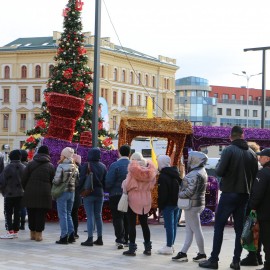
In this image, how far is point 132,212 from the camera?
1123 centimetres

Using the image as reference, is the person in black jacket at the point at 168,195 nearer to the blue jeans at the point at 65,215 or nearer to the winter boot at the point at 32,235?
the blue jeans at the point at 65,215

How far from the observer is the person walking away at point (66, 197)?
41.1ft

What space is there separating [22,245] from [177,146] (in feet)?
18.3

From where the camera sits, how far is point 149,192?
11.3 meters

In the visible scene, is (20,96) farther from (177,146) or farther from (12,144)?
(177,146)

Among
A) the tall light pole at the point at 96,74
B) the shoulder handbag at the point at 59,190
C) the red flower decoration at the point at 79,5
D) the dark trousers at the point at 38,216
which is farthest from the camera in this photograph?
the red flower decoration at the point at 79,5

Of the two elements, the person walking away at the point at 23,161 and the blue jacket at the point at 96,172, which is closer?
the blue jacket at the point at 96,172

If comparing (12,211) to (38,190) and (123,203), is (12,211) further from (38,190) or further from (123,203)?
(123,203)

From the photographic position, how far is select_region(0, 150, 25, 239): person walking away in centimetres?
1337

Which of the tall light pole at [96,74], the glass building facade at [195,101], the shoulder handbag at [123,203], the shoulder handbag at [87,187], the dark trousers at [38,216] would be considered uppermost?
the glass building facade at [195,101]

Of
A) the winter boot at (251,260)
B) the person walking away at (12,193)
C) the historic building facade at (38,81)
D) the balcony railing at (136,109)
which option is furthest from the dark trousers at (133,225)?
the balcony railing at (136,109)

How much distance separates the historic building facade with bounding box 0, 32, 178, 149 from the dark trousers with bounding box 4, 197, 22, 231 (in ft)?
242

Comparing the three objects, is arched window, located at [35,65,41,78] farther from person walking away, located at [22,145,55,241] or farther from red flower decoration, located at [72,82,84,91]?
person walking away, located at [22,145,55,241]

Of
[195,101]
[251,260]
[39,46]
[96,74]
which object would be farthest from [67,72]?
[195,101]
